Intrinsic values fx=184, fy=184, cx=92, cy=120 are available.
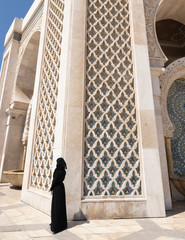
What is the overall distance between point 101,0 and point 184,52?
13.3ft

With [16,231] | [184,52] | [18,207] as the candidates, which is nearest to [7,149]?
[18,207]

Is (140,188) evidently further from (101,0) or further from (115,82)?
(101,0)

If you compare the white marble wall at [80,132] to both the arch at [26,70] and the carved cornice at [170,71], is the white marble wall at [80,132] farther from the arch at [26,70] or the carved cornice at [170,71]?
the arch at [26,70]

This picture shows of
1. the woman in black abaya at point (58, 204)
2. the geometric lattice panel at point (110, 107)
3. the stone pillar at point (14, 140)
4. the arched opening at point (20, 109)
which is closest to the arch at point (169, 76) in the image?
the geometric lattice panel at point (110, 107)

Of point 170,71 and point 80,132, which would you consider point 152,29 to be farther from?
point 80,132

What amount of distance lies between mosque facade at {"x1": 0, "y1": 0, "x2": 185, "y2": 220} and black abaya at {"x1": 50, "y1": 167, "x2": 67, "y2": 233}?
307 millimetres

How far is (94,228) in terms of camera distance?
200 centimetres

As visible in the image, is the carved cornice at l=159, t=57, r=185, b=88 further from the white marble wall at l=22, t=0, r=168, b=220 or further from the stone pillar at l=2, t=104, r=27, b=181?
the stone pillar at l=2, t=104, r=27, b=181

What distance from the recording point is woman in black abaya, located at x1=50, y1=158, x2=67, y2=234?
1.89 m

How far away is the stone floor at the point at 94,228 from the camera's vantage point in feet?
5.70

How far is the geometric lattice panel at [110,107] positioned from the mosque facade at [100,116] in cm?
1

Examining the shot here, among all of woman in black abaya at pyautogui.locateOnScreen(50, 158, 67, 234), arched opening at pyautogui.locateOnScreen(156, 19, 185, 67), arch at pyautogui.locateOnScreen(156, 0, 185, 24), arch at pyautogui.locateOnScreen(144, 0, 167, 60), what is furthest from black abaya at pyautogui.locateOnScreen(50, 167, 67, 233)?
arched opening at pyautogui.locateOnScreen(156, 19, 185, 67)

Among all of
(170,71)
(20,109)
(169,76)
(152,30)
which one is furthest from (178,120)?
(20,109)

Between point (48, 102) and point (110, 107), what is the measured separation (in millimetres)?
1159
